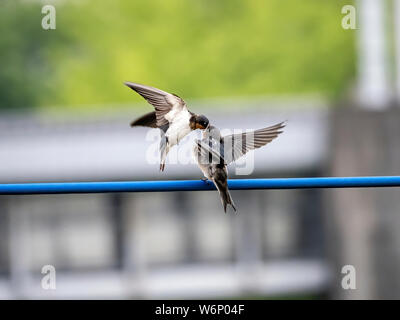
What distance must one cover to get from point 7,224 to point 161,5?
1207cm

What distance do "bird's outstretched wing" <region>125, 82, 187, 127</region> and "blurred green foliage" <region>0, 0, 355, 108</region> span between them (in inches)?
665

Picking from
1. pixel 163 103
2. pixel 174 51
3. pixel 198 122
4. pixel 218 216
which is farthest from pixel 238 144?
pixel 174 51

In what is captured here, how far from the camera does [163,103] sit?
2.57 m

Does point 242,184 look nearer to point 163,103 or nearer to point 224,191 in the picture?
point 224,191

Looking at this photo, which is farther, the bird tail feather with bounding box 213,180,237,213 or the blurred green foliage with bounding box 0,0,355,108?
the blurred green foliage with bounding box 0,0,355,108

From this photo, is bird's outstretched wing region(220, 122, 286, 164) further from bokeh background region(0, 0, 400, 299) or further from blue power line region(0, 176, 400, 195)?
bokeh background region(0, 0, 400, 299)

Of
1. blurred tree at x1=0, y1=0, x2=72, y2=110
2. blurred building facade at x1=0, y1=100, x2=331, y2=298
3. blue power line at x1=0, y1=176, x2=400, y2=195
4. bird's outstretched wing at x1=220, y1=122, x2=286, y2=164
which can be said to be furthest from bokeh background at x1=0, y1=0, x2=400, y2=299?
blurred tree at x1=0, y1=0, x2=72, y2=110

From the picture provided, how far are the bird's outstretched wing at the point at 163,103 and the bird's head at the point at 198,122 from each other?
0.08m

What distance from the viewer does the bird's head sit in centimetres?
242

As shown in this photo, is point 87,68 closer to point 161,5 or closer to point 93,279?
point 161,5

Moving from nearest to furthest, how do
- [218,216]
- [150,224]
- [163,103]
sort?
1. [163,103]
2. [150,224]
3. [218,216]

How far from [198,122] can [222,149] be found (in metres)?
0.15

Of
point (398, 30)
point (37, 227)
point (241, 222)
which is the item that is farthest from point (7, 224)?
point (398, 30)
